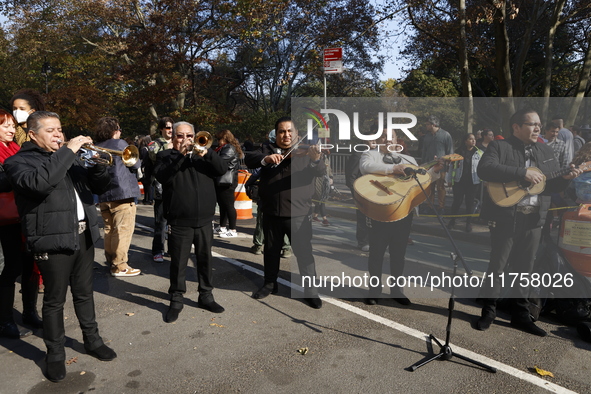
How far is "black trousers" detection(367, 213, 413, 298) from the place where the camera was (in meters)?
4.75

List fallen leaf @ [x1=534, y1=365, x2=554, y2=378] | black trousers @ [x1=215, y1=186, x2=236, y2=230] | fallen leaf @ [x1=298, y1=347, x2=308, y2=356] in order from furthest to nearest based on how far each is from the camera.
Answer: black trousers @ [x1=215, y1=186, x2=236, y2=230] → fallen leaf @ [x1=298, y1=347, x2=308, y2=356] → fallen leaf @ [x1=534, y1=365, x2=554, y2=378]

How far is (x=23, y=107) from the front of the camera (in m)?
4.86

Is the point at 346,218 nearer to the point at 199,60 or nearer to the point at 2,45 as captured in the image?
the point at 199,60

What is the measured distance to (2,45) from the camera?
2383cm

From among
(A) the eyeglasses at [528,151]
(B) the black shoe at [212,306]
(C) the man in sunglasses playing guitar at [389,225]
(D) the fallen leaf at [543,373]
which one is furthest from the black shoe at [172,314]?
(A) the eyeglasses at [528,151]

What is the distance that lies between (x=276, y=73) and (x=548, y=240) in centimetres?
2377

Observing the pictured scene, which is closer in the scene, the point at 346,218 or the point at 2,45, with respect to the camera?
the point at 346,218

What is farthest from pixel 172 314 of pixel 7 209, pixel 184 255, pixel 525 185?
pixel 525 185

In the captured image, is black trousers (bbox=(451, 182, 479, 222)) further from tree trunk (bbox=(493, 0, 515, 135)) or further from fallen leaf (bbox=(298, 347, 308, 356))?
tree trunk (bbox=(493, 0, 515, 135))

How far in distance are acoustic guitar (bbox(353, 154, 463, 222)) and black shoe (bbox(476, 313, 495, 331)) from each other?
121cm

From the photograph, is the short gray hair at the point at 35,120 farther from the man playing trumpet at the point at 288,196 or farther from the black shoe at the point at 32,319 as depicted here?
the man playing trumpet at the point at 288,196

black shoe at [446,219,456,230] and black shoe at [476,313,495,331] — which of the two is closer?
black shoe at [476,313,495,331]

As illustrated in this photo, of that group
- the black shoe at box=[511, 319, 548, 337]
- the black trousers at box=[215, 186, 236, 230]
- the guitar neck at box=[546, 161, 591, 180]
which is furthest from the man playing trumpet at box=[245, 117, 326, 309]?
the black trousers at box=[215, 186, 236, 230]

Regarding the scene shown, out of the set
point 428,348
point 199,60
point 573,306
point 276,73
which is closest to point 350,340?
point 428,348
